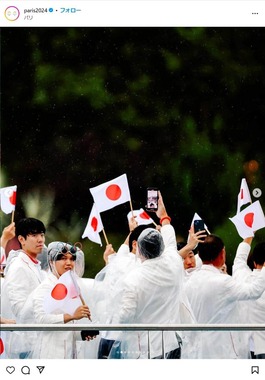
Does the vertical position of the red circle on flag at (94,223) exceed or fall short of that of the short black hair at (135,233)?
it exceeds it

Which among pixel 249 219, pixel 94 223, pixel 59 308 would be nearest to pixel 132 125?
pixel 94 223

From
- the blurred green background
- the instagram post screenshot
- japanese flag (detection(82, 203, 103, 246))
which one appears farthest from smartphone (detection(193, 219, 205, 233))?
japanese flag (detection(82, 203, 103, 246))

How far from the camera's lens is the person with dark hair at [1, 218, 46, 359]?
5.32m

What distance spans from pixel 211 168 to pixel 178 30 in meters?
1.27

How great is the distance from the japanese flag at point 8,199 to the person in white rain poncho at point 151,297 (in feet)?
2.99

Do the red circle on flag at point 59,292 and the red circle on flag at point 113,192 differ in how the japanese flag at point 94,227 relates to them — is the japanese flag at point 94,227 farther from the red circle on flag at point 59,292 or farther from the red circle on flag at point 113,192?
the red circle on flag at point 59,292

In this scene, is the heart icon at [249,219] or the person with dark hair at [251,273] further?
the heart icon at [249,219]

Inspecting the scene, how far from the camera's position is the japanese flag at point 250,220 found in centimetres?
586

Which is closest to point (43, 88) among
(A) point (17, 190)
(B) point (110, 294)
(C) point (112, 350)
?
(A) point (17, 190)

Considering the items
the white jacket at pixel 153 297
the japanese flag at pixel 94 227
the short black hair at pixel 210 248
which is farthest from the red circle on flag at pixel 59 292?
the japanese flag at pixel 94 227
